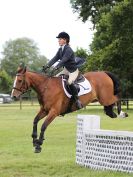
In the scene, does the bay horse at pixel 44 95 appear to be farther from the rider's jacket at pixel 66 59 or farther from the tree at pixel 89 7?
the tree at pixel 89 7

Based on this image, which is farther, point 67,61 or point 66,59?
point 67,61

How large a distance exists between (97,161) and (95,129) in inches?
32.3

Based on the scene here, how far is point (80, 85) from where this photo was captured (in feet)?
44.3

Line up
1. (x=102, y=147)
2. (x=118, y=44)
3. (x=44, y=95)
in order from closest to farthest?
A: 1. (x=102, y=147)
2. (x=44, y=95)
3. (x=118, y=44)

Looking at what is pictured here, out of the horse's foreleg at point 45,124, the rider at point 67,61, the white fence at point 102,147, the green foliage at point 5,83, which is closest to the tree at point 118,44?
the rider at point 67,61

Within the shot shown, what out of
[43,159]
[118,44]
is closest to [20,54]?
[118,44]

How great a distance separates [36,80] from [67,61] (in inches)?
36.1

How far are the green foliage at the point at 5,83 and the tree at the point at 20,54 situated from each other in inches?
1192

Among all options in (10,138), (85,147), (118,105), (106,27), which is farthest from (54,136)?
(106,27)

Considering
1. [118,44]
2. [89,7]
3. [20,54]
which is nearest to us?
[118,44]

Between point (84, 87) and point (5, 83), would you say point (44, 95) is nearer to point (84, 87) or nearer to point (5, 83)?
point (84, 87)

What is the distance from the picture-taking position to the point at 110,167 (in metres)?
11.9

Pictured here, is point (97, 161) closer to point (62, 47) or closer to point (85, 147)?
point (85, 147)

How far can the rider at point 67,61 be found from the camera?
1294 centimetres
